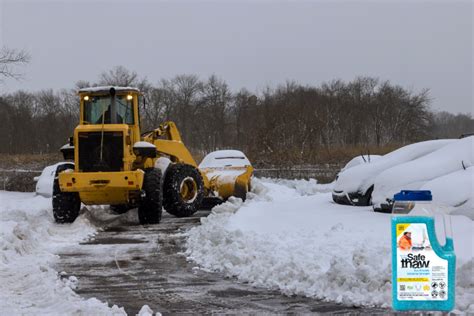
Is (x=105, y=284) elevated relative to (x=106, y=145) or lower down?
lower down

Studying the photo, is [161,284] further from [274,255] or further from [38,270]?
[38,270]

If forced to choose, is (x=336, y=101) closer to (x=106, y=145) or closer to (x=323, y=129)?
(x=323, y=129)

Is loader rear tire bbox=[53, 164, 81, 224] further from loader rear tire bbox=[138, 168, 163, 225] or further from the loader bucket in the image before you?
the loader bucket

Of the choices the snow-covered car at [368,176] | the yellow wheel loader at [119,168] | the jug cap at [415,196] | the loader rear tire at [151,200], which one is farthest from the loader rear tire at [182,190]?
the jug cap at [415,196]

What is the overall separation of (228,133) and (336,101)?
1594 centimetres

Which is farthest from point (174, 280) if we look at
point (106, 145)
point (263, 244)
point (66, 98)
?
point (66, 98)

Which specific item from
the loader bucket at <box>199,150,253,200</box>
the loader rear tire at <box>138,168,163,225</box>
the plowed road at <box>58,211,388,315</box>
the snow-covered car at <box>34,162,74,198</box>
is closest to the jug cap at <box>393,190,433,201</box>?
the plowed road at <box>58,211,388,315</box>

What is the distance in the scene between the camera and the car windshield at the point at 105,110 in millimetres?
13945

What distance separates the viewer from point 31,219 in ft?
42.3

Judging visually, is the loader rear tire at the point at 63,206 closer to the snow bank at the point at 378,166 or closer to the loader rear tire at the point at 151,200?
the loader rear tire at the point at 151,200

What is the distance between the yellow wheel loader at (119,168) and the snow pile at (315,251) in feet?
6.25

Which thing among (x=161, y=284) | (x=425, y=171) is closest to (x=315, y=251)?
(x=161, y=284)

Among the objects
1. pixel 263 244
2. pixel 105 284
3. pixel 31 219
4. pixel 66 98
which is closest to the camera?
pixel 105 284

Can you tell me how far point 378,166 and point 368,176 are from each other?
358mm
